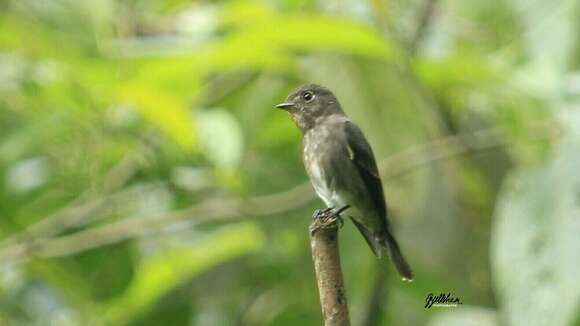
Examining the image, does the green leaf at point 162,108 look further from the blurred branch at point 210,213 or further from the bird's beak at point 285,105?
the blurred branch at point 210,213

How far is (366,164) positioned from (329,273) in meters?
1.82

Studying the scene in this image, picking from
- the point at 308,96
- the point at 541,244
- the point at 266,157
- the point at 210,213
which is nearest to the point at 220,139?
the point at 308,96

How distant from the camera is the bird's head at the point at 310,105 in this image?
378 centimetres

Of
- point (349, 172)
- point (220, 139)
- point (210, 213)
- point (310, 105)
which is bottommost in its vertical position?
point (349, 172)

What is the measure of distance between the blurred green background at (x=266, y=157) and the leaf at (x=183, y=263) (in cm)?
1

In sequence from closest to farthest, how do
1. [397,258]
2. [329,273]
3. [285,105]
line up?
[329,273] < [397,258] < [285,105]

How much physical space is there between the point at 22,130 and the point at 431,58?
1.65 m

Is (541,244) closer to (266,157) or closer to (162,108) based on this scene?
(162,108)

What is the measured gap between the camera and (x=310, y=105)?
3.82 meters

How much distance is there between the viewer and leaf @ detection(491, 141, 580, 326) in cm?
312

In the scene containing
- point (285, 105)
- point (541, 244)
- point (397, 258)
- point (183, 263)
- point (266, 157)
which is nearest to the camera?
point (541, 244)

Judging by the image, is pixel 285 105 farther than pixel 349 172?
Yes

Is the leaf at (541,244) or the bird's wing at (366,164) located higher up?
the bird's wing at (366,164)

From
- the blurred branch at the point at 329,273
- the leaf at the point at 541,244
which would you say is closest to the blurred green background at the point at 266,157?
the leaf at the point at 541,244
